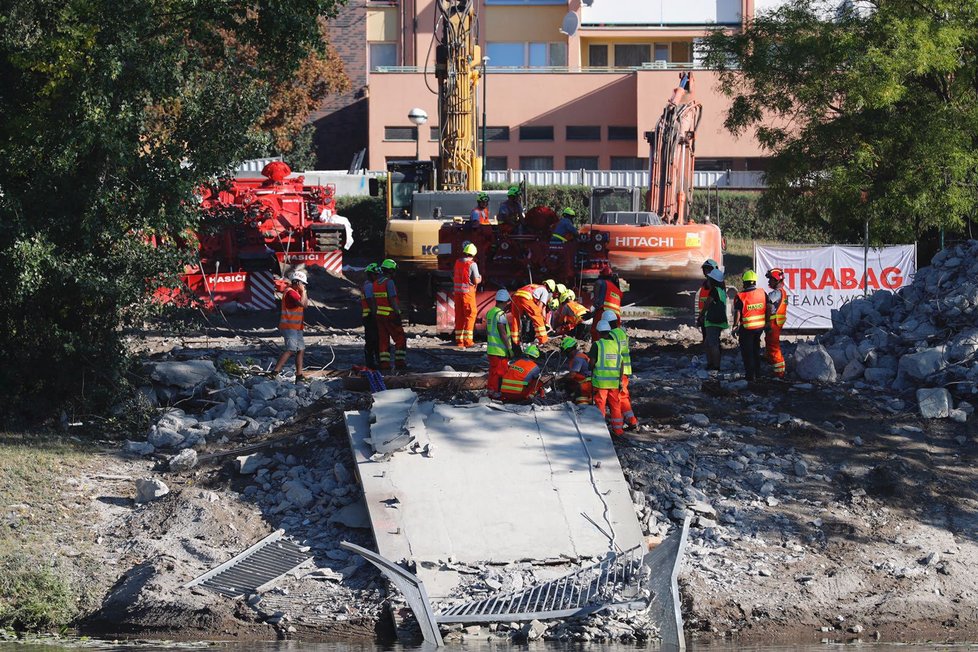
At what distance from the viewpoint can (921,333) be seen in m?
16.0

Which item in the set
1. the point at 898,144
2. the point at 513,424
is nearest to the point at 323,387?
the point at 513,424

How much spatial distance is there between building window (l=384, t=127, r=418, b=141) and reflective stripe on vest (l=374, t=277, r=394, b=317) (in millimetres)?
27723

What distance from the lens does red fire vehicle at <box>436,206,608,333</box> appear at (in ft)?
67.3

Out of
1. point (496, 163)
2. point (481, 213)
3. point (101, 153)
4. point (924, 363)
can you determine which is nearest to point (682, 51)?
point (496, 163)

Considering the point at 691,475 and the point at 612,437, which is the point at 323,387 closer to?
the point at 612,437

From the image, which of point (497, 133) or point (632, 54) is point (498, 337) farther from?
point (632, 54)

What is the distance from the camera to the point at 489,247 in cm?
2097

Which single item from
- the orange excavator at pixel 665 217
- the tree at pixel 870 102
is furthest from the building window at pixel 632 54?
the tree at pixel 870 102

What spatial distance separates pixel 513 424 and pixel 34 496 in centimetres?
471

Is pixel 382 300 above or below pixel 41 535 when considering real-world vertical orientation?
above

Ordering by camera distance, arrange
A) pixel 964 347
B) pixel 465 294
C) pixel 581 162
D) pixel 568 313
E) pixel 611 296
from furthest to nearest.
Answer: pixel 581 162 < pixel 465 294 < pixel 568 313 < pixel 611 296 < pixel 964 347

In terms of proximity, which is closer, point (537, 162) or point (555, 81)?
point (555, 81)

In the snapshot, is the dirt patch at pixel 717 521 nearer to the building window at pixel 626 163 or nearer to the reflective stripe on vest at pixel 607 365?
the reflective stripe on vest at pixel 607 365

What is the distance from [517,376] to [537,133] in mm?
31869
